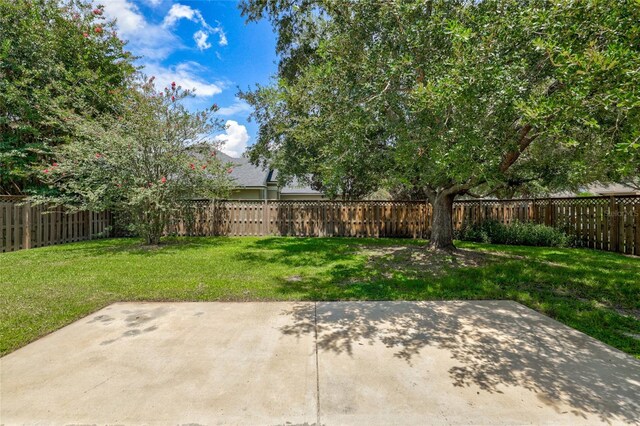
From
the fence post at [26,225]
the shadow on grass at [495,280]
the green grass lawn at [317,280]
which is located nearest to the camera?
the green grass lawn at [317,280]

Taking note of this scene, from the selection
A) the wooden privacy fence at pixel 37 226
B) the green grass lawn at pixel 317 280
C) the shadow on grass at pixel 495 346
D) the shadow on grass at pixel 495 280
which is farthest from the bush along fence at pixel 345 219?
the shadow on grass at pixel 495 346

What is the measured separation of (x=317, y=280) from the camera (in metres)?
5.43

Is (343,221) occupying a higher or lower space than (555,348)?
higher

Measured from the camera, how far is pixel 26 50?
9383 mm

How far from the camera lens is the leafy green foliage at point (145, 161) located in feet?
25.7

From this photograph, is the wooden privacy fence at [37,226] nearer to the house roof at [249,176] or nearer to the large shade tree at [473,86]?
the large shade tree at [473,86]

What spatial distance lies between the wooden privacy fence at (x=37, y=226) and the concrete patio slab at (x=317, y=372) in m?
7.06

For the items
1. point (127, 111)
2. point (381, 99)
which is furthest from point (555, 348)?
point (127, 111)

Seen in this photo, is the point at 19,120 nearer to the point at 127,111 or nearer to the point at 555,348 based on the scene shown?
the point at 127,111

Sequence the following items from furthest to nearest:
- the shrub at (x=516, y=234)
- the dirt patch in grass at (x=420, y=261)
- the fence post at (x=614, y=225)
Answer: the shrub at (x=516, y=234), the fence post at (x=614, y=225), the dirt patch in grass at (x=420, y=261)

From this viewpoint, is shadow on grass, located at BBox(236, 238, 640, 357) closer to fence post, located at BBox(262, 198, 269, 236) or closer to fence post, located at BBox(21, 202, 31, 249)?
fence post, located at BBox(262, 198, 269, 236)

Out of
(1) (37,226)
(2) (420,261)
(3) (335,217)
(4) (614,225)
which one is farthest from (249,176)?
(4) (614,225)

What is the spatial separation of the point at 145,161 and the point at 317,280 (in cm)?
621

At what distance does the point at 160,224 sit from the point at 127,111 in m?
3.22
